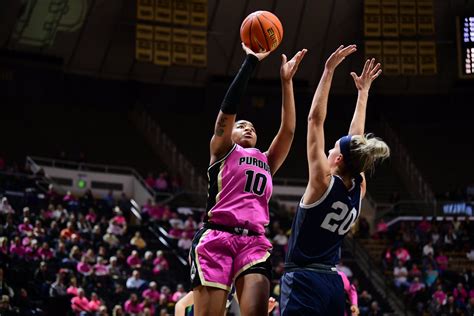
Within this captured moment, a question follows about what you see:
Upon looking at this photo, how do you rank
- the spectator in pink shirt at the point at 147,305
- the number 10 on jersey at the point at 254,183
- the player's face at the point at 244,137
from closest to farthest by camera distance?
1. the number 10 on jersey at the point at 254,183
2. the player's face at the point at 244,137
3. the spectator in pink shirt at the point at 147,305

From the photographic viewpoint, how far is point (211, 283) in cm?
627

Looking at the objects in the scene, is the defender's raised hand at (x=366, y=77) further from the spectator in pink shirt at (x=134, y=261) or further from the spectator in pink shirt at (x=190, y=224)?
the spectator in pink shirt at (x=190, y=224)

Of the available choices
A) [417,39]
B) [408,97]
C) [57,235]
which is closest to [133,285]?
[57,235]

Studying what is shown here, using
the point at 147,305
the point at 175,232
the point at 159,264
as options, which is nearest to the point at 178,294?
the point at 147,305

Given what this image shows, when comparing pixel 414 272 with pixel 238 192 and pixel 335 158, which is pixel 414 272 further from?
pixel 335 158

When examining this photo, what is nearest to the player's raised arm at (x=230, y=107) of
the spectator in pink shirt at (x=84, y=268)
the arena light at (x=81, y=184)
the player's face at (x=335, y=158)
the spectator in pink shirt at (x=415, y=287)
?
the player's face at (x=335, y=158)

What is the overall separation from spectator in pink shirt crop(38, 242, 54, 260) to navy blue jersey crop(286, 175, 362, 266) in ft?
39.8

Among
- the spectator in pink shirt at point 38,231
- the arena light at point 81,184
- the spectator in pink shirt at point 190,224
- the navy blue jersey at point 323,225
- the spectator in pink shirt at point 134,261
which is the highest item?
A: the arena light at point 81,184

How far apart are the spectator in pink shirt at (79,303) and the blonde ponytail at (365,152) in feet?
35.7

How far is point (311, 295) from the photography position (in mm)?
5445

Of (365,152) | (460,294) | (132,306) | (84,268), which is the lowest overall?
(365,152)

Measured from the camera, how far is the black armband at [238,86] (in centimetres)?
623

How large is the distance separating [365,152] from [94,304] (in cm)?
1124

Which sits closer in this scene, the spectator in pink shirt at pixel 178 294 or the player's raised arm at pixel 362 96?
the player's raised arm at pixel 362 96
